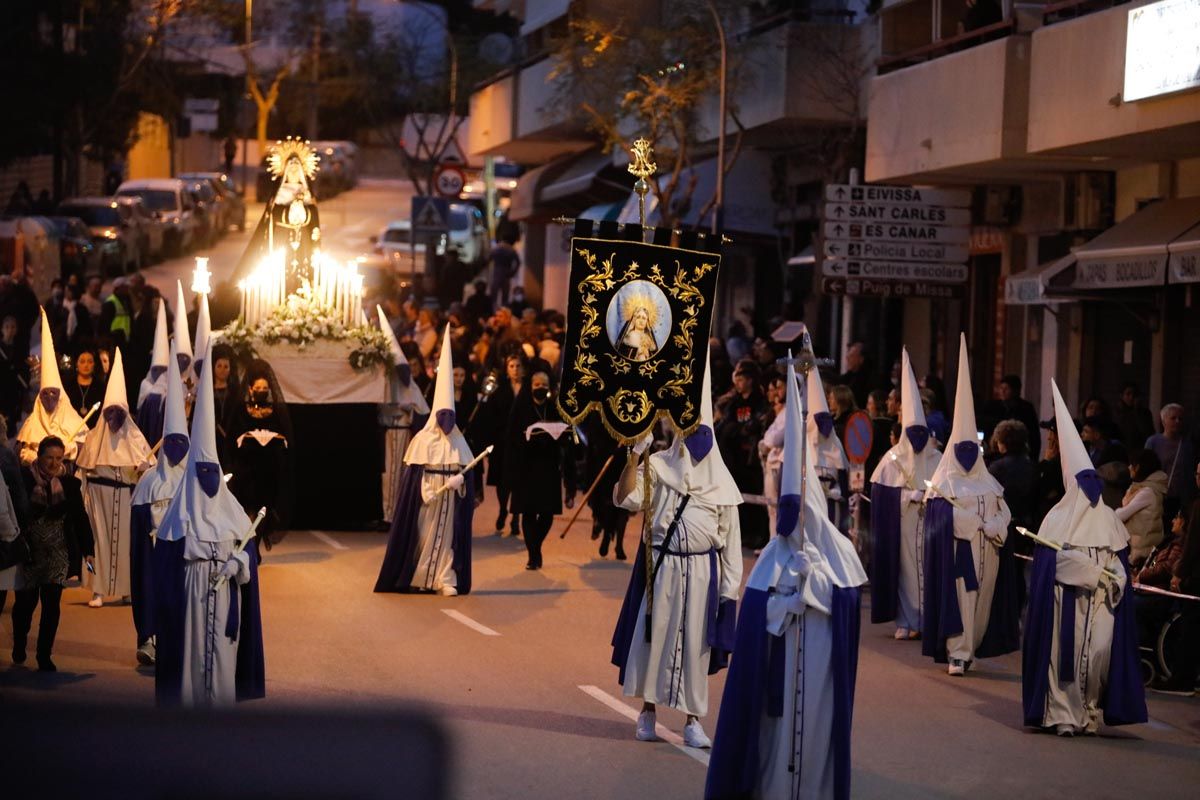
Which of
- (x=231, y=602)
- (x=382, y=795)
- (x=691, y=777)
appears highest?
(x=382, y=795)

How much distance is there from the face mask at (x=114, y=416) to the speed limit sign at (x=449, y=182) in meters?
20.7

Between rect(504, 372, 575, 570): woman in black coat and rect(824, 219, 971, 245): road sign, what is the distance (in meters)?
3.59

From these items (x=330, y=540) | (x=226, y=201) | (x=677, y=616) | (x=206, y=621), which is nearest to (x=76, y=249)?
(x=226, y=201)

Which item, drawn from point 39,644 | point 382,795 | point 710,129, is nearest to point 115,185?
point 710,129

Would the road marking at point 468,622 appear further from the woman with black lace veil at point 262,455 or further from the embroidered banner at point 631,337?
the embroidered banner at point 631,337

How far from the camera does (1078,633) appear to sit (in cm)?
1079

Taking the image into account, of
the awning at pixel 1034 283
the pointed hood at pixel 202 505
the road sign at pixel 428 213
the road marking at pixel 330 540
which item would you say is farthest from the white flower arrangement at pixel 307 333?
the road sign at pixel 428 213

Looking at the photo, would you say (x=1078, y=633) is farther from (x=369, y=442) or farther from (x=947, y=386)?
(x=947, y=386)

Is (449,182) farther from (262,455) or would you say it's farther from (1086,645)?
(1086,645)

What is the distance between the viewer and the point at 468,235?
53.3m

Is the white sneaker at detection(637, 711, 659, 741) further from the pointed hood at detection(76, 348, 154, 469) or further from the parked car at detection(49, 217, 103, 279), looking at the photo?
the parked car at detection(49, 217, 103, 279)

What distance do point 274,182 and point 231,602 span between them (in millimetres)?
10952

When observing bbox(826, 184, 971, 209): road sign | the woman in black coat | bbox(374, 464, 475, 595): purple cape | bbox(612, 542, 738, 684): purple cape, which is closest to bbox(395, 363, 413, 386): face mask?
the woman in black coat

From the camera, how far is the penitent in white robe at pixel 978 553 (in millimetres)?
12883
